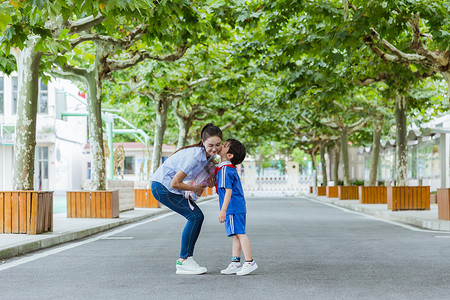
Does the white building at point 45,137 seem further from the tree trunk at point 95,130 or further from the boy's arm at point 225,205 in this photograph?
the boy's arm at point 225,205

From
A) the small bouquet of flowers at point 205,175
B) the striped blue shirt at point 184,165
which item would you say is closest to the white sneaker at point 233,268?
the small bouquet of flowers at point 205,175

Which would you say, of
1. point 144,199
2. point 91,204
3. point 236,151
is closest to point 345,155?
point 144,199

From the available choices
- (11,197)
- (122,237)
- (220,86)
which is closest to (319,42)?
(122,237)

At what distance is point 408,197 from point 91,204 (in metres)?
9.70

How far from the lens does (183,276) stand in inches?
276

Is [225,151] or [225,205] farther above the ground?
[225,151]

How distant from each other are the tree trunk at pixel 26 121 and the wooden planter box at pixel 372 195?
54.3ft

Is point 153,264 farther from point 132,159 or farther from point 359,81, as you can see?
point 132,159

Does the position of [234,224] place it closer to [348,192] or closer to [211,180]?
[211,180]

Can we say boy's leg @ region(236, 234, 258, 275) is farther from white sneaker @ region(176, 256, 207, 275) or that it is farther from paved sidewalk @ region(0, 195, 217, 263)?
paved sidewalk @ region(0, 195, 217, 263)

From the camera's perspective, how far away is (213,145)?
265 inches

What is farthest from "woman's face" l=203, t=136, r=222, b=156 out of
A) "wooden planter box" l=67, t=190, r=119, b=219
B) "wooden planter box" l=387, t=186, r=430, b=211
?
"wooden planter box" l=387, t=186, r=430, b=211

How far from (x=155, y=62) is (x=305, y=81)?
5124mm

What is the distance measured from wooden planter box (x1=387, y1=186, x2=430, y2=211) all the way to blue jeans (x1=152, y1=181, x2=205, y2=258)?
1376 centimetres
